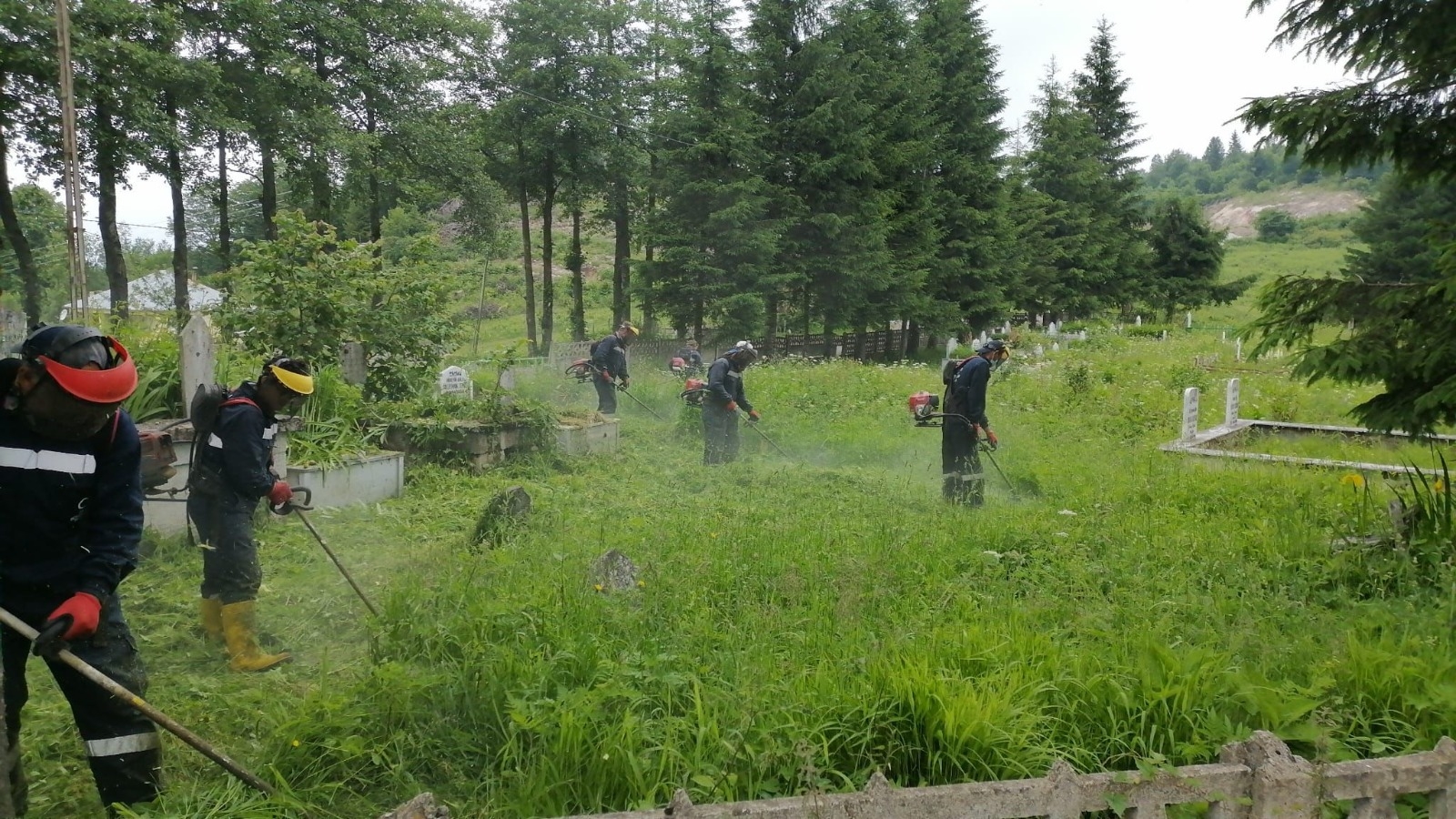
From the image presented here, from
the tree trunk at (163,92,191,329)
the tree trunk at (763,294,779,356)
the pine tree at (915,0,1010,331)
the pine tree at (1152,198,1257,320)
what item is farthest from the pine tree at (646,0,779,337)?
the pine tree at (1152,198,1257,320)

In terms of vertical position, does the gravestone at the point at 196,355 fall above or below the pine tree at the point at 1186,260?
below

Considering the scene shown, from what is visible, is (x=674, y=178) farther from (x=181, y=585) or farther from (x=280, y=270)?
(x=181, y=585)

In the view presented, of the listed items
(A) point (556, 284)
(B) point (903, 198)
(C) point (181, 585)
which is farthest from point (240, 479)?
(A) point (556, 284)

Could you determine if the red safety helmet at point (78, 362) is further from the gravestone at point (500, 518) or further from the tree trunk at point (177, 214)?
the tree trunk at point (177, 214)

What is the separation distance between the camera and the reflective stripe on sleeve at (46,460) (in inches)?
126

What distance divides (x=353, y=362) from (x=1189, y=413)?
32.2ft

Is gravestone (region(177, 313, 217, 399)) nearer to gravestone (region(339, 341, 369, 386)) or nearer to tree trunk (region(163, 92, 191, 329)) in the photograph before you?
gravestone (region(339, 341, 369, 386))

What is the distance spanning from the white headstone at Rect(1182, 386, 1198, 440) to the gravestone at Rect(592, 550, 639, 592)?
868cm

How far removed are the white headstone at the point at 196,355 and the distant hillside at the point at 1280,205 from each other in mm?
102668

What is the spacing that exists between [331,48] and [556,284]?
84.2ft

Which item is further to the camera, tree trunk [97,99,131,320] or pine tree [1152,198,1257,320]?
pine tree [1152,198,1257,320]

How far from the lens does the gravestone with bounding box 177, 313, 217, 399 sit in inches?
→ 278

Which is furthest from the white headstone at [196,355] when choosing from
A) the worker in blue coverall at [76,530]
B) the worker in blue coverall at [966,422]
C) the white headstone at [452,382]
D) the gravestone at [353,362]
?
the worker in blue coverall at [966,422]

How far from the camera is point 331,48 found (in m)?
24.3
